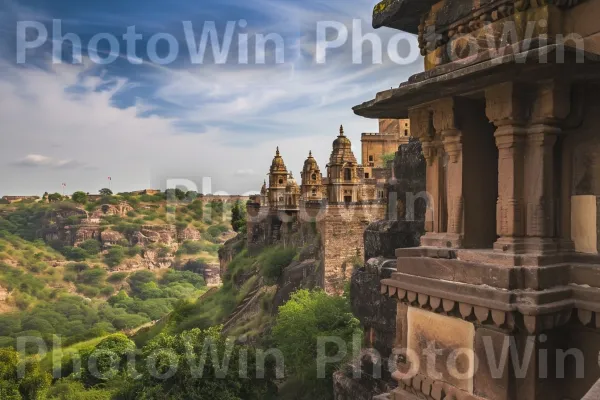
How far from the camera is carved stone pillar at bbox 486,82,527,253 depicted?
312 centimetres

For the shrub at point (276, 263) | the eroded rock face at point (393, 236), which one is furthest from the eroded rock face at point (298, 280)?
the eroded rock face at point (393, 236)

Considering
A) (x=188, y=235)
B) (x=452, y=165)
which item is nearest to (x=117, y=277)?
(x=188, y=235)

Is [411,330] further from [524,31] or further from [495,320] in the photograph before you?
[524,31]

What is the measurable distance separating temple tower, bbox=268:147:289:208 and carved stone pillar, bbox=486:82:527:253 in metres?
37.3

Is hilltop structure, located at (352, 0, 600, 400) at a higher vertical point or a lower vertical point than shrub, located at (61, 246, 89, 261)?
higher

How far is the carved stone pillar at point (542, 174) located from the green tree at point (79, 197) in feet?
436

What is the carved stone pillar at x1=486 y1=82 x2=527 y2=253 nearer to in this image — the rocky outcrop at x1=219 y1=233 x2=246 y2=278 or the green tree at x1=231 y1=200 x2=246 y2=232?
the rocky outcrop at x1=219 y1=233 x2=246 y2=278

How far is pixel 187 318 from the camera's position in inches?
1361

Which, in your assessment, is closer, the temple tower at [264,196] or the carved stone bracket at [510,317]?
the carved stone bracket at [510,317]

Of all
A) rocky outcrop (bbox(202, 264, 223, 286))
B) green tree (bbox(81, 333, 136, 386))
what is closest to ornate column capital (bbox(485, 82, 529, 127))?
green tree (bbox(81, 333, 136, 386))

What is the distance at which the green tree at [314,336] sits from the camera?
36.9 ft

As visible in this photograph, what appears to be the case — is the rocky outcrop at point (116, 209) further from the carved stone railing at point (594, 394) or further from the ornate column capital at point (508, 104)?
the carved stone railing at point (594, 394)

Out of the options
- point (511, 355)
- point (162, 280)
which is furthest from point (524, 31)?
point (162, 280)

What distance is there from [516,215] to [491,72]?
0.97 metres
